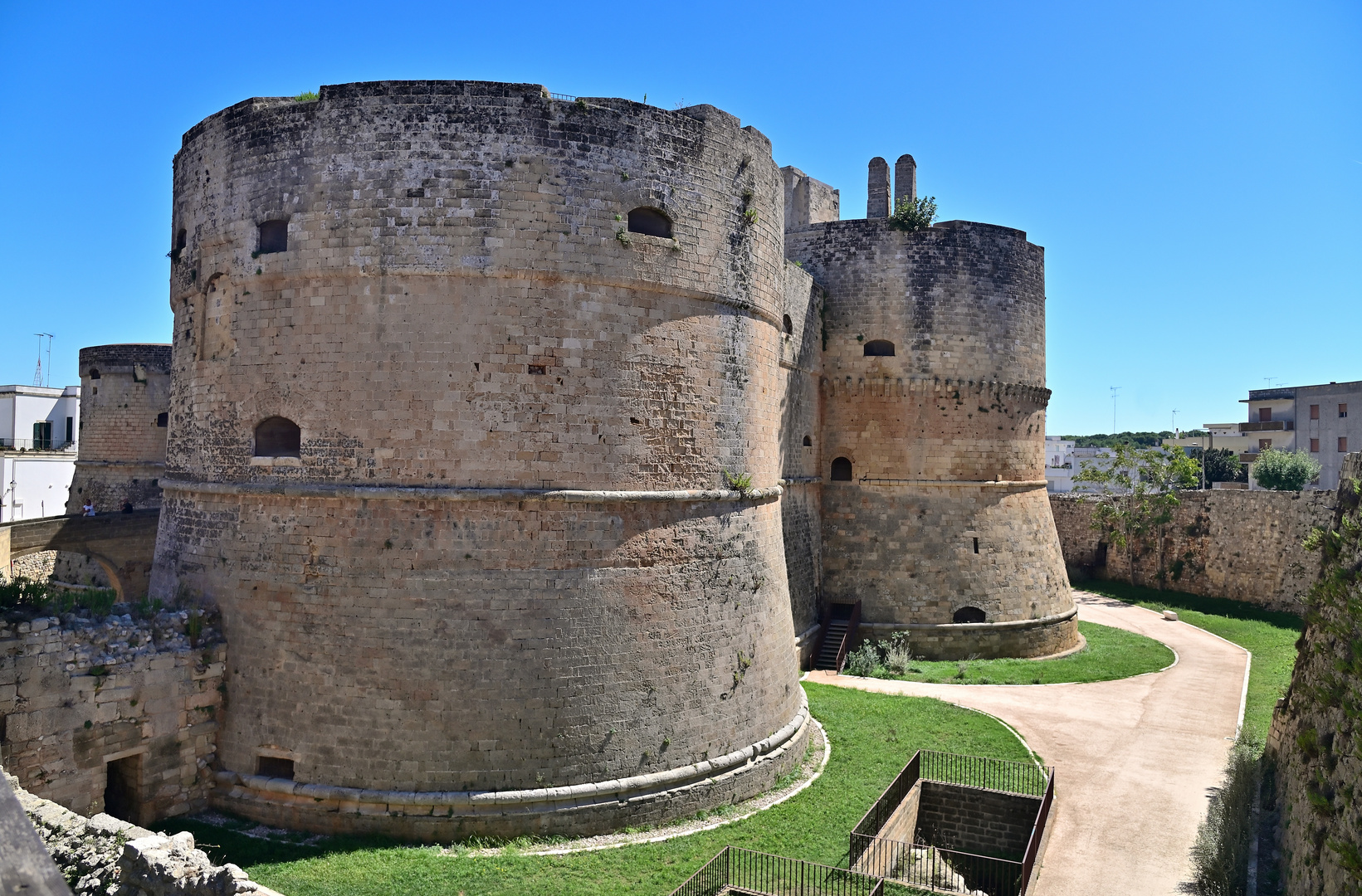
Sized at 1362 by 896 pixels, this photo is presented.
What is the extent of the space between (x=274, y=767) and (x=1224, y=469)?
58926 mm

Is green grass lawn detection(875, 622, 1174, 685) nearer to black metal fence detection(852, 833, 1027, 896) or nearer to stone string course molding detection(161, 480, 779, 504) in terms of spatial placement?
black metal fence detection(852, 833, 1027, 896)

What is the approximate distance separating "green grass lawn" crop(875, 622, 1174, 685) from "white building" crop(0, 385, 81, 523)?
33.9 m

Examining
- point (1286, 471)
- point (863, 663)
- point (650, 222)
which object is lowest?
point (863, 663)

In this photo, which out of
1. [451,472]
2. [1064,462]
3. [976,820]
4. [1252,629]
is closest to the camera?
[451,472]

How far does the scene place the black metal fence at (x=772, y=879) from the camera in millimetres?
10242

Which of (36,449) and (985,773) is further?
(36,449)

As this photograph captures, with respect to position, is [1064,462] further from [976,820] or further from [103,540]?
[103,540]

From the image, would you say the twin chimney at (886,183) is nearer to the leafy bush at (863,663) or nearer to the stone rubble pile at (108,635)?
the leafy bush at (863,663)

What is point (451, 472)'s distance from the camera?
37.9 feet

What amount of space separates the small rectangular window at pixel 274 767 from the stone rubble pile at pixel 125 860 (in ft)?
8.17

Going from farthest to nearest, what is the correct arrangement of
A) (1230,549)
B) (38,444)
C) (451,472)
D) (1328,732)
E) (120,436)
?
(38,444) → (1230,549) → (120,436) → (451,472) → (1328,732)

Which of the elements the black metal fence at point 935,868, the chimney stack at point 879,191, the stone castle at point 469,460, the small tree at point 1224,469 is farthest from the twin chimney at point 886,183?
the small tree at point 1224,469

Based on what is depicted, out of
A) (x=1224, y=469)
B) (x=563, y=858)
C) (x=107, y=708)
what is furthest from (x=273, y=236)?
(x=1224, y=469)

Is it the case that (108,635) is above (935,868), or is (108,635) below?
above
